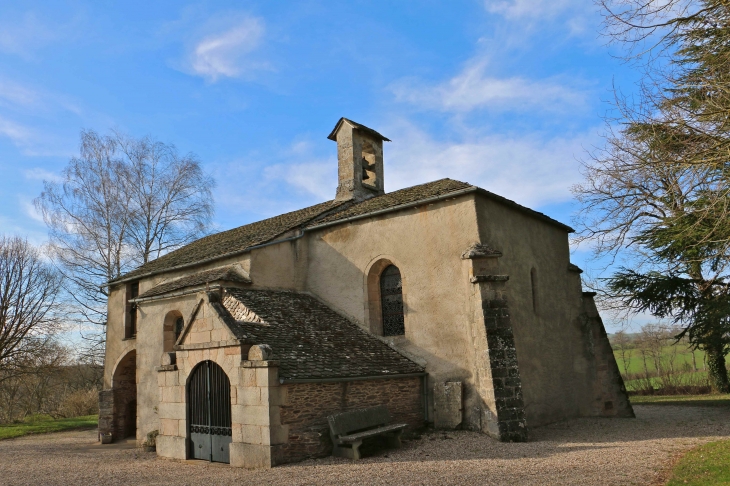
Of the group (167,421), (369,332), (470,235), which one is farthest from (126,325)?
(470,235)

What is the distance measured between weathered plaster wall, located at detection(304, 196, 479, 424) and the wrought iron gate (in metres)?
4.30

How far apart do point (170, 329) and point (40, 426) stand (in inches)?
414

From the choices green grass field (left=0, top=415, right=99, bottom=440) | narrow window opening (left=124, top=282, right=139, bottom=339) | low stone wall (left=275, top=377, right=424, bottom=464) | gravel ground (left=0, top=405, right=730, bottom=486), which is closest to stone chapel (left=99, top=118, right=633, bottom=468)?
low stone wall (left=275, top=377, right=424, bottom=464)

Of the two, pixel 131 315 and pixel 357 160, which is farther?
pixel 131 315

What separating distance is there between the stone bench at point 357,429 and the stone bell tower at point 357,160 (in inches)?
343

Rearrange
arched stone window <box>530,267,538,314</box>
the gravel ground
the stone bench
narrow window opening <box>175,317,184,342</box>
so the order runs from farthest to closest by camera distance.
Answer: narrow window opening <box>175,317,184,342</box> → arched stone window <box>530,267,538,314</box> → the stone bench → the gravel ground

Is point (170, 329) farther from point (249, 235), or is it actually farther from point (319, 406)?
point (319, 406)

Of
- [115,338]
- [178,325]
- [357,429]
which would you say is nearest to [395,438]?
[357,429]

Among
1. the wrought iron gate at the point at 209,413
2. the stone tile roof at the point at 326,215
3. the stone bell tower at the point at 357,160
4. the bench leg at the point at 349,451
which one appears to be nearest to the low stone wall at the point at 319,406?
the bench leg at the point at 349,451

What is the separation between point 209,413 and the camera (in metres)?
11.4

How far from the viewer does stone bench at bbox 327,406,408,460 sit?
10.3 metres

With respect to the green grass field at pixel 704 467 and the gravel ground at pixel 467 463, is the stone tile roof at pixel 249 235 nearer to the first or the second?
the gravel ground at pixel 467 463

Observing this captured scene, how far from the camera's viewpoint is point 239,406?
10.5 metres

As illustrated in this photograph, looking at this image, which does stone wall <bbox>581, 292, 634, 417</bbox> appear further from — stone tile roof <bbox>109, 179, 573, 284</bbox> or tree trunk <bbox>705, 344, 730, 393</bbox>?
tree trunk <bbox>705, 344, 730, 393</bbox>
